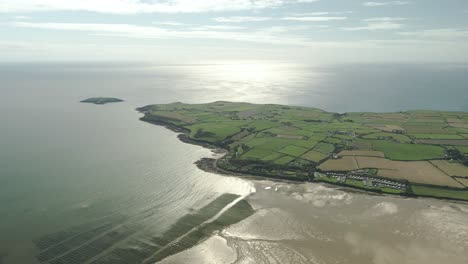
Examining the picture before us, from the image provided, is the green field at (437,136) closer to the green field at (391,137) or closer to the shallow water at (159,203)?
the green field at (391,137)

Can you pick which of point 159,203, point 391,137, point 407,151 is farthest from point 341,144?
point 159,203

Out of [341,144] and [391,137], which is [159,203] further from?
[391,137]

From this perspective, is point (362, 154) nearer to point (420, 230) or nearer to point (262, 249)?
point (420, 230)

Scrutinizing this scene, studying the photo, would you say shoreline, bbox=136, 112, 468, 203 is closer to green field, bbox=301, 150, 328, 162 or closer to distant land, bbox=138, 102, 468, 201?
distant land, bbox=138, 102, 468, 201

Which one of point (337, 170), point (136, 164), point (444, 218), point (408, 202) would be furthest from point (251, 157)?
point (444, 218)

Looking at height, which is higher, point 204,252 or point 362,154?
point 362,154
